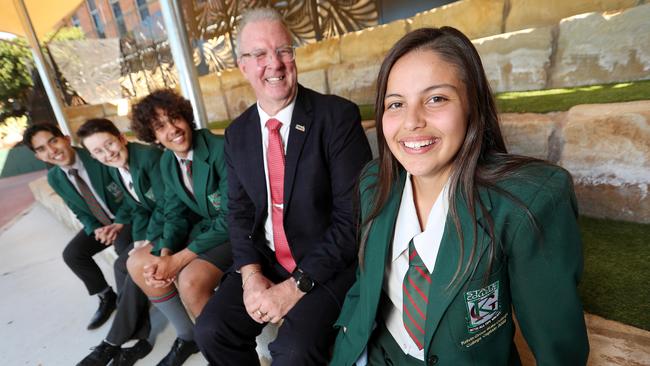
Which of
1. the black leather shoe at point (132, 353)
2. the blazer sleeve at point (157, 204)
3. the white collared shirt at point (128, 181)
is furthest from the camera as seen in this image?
the white collared shirt at point (128, 181)

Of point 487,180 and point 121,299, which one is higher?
point 487,180

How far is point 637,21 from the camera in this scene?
5.49ft

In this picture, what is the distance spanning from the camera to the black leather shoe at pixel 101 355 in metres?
1.74

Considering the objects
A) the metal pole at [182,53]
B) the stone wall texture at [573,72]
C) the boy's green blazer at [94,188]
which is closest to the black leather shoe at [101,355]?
the boy's green blazer at [94,188]

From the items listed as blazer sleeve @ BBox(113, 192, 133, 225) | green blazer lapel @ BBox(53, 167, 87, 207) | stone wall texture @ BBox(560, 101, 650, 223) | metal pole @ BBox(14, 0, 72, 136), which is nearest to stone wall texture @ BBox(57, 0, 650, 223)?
stone wall texture @ BBox(560, 101, 650, 223)

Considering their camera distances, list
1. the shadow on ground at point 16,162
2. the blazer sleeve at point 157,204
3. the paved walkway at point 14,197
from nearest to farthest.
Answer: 1. the blazer sleeve at point 157,204
2. the paved walkway at point 14,197
3. the shadow on ground at point 16,162

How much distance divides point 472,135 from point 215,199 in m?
1.41

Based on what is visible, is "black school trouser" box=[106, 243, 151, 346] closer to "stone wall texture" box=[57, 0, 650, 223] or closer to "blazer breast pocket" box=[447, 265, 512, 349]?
"blazer breast pocket" box=[447, 265, 512, 349]

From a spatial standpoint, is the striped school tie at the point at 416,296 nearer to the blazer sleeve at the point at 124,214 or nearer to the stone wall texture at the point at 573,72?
the stone wall texture at the point at 573,72

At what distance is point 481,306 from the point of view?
0.74 metres

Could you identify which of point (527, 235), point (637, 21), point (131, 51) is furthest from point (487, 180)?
point (131, 51)

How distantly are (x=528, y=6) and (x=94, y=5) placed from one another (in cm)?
467

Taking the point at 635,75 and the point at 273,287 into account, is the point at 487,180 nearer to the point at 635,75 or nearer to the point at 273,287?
the point at 273,287

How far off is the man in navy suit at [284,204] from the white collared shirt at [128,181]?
1110 mm
